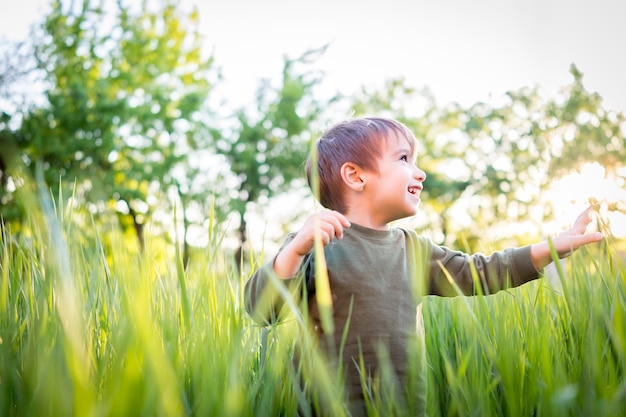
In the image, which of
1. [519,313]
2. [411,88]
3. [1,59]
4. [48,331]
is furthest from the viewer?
[411,88]

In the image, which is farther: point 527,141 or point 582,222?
point 527,141

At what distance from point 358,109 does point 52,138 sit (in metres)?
11.1

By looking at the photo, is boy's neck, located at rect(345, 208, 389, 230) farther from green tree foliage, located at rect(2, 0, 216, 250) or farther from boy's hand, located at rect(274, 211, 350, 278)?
green tree foliage, located at rect(2, 0, 216, 250)

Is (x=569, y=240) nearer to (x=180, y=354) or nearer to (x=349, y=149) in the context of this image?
(x=349, y=149)

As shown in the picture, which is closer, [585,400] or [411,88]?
[585,400]

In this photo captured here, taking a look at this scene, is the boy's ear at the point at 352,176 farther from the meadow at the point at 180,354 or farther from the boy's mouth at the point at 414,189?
the meadow at the point at 180,354

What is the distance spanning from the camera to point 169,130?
17156 mm

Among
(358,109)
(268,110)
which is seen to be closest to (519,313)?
(268,110)

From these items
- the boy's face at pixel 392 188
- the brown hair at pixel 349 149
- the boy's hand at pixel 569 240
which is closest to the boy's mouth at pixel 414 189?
the boy's face at pixel 392 188

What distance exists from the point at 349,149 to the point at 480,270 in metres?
0.57

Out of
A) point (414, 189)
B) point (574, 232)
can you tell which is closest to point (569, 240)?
point (574, 232)

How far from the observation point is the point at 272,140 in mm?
19156

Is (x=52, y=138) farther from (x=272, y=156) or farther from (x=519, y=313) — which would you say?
(x=519, y=313)

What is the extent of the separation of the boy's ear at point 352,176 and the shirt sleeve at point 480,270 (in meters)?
0.34
